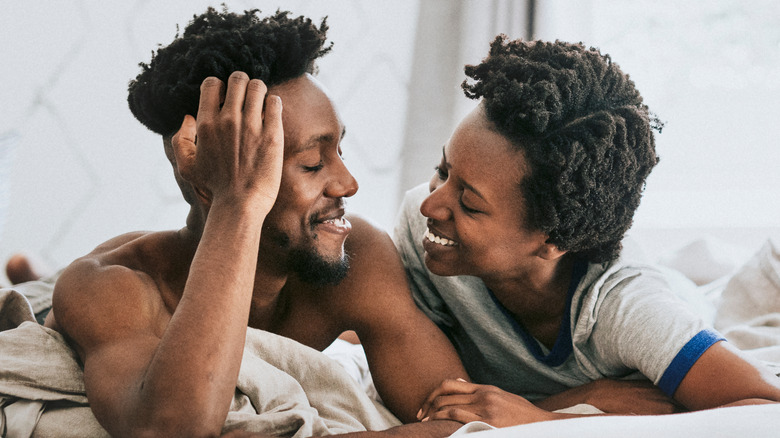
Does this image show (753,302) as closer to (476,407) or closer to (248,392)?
(476,407)

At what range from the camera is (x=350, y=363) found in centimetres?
134

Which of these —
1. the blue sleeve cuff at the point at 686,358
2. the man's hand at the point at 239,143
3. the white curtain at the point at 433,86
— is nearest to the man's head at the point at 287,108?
the man's hand at the point at 239,143

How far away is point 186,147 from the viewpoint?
105cm

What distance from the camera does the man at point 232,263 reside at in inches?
33.3

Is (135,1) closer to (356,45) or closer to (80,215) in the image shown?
(80,215)

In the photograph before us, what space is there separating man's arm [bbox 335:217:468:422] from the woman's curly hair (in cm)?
26

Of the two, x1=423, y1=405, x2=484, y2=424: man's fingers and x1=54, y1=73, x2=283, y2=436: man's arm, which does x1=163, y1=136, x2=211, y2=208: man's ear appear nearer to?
x1=54, y1=73, x2=283, y2=436: man's arm

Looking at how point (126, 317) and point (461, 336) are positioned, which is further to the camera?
point (461, 336)

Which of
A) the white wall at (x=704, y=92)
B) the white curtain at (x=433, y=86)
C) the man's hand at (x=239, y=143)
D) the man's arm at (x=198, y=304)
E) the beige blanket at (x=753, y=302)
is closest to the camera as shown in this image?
the man's arm at (x=198, y=304)

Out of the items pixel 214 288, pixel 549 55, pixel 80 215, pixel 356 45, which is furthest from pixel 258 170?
pixel 356 45

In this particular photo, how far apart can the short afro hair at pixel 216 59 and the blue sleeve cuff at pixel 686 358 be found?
0.74 metres

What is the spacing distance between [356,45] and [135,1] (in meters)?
0.80

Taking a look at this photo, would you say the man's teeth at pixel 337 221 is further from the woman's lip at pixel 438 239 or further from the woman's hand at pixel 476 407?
the woman's hand at pixel 476 407

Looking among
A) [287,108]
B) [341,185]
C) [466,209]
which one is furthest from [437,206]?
[287,108]
